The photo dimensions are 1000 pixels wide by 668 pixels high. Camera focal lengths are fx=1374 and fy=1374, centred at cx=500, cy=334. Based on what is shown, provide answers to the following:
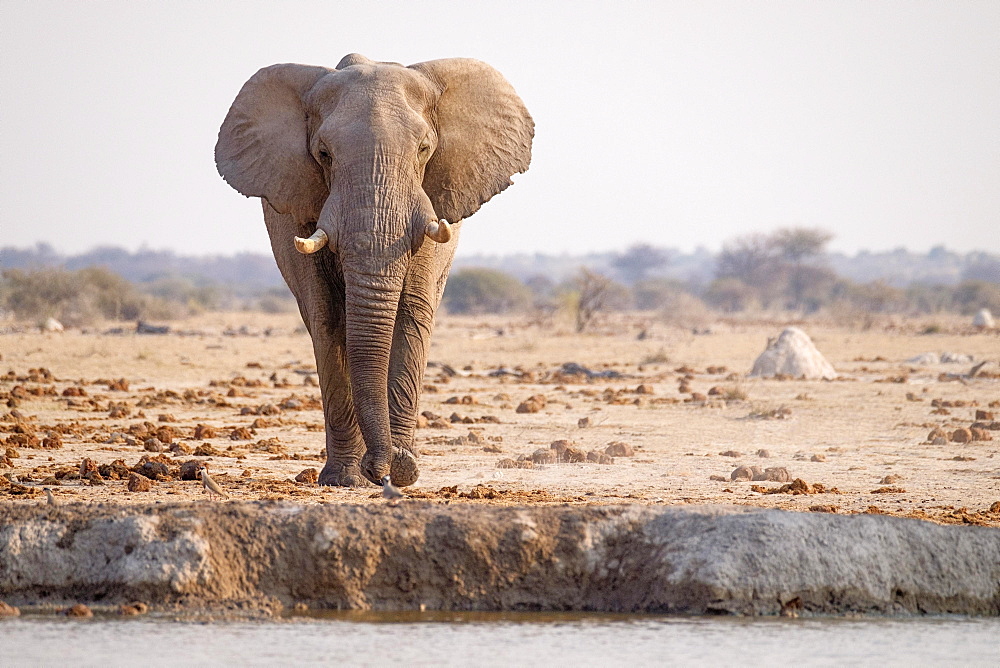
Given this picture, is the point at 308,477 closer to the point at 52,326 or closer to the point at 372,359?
the point at 372,359

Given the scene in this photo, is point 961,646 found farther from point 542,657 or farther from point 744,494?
point 744,494

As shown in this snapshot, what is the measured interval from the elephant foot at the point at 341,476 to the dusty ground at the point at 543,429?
0.83ft

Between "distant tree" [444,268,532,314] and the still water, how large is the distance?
51304 mm

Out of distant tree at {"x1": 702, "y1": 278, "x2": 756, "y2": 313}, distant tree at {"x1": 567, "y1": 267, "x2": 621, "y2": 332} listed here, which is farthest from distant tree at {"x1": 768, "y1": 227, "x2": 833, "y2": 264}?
distant tree at {"x1": 567, "y1": 267, "x2": 621, "y2": 332}

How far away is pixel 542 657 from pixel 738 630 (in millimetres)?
989

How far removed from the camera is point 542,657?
594 cm

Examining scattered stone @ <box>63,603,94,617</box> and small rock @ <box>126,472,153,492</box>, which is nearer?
scattered stone @ <box>63,603,94,617</box>

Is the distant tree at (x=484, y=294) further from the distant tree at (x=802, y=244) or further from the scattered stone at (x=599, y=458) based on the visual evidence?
the scattered stone at (x=599, y=458)

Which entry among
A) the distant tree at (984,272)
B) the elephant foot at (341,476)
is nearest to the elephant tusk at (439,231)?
the elephant foot at (341,476)

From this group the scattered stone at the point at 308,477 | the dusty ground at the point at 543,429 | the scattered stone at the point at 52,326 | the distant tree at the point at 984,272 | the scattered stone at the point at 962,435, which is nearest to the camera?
the dusty ground at the point at 543,429

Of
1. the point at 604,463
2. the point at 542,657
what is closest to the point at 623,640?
the point at 542,657

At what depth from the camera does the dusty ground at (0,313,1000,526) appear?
902cm

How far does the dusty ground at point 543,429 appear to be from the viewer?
902 cm

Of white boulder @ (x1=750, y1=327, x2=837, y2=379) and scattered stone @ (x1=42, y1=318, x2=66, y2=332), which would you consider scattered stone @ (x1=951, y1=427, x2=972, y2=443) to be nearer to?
white boulder @ (x1=750, y1=327, x2=837, y2=379)
